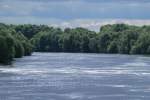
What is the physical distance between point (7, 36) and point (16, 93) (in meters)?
58.6

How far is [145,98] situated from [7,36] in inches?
2594

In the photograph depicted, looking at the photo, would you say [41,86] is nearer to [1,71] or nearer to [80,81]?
[80,81]

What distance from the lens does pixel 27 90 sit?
209ft

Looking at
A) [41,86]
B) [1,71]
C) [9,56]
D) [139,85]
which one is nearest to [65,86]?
[41,86]

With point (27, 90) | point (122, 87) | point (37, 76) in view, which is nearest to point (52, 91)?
point (27, 90)

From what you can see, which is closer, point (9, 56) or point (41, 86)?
point (41, 86)

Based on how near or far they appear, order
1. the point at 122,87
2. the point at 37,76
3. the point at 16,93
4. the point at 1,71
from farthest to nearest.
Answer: the point at 1,71
the point at 37,76
the point at 122,87
the point at 16,93

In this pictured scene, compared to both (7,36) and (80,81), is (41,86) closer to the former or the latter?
(80,81)

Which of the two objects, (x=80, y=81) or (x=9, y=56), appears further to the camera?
(x=9, y=56)

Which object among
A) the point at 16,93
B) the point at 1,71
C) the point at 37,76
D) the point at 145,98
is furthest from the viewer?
the point at 1,71

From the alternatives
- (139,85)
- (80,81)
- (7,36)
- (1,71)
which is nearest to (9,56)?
(7,36)

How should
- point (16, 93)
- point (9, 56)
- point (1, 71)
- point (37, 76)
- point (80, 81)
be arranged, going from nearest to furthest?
point (16, 93) < point (80, 81) < point (37, 76) < point (1, 71) < point (9, 56)

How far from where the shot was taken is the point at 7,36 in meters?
118

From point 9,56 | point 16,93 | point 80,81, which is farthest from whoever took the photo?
point 9,56
